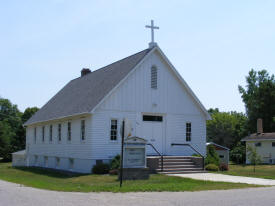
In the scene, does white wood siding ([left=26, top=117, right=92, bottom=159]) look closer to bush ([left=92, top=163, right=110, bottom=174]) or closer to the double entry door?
bush ([left=92, top=163, right=110, bottom=174])

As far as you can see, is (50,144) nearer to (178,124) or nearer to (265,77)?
(178,124)

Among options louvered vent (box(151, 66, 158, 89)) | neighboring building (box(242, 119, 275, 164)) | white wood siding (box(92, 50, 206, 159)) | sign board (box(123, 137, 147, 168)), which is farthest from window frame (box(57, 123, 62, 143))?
neighboring building (box(242, 119, 275, 164))

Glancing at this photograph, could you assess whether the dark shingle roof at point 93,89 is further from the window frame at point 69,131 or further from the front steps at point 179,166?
the front steps at point 179,166

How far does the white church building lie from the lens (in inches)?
930

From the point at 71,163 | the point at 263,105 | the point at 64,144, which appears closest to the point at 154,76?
the point at 64,144

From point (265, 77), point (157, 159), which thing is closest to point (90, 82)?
Result: point (157, 159)

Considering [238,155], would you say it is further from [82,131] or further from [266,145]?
[82,131]

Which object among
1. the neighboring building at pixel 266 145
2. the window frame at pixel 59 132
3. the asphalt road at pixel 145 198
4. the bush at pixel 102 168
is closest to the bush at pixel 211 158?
the bush at pixel 102 168

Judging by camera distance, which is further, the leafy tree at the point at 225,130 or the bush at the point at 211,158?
the leafy tree at the point at 225,130

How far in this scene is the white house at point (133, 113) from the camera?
23.6m

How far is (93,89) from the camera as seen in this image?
2727cm

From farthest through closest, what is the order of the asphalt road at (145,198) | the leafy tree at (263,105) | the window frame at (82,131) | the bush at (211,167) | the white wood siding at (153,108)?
the leafy tree at (263,105) → the window frame at (82,131) → the bush at (211,167) → the white wood siding at (153,108) → the asphalt road at (145,198)

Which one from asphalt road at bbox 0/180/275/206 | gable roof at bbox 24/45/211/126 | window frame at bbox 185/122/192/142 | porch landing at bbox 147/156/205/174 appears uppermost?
gable roof at bbox 24/45/211/126

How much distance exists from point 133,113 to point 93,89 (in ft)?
13.5
